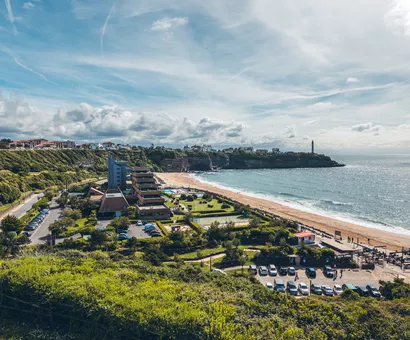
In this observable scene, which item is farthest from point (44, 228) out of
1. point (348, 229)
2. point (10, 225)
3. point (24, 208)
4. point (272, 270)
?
point (348, 229)

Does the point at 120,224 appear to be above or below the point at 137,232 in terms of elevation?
above

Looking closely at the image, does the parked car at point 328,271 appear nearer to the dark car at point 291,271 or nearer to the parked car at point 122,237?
the dark car at point 291,271

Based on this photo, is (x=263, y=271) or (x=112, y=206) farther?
(x=112, y=206)

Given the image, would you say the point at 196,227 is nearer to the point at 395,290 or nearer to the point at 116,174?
the point at 395,290

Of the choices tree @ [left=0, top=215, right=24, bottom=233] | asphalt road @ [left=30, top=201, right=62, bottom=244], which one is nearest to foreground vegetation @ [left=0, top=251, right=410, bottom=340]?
asphalt road @ [left=30, top=201, right=62, bottom=244]

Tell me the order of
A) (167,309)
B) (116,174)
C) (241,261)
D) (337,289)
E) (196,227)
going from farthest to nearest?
(116,174), (196,227), (241,261), (337,289), (167,309)

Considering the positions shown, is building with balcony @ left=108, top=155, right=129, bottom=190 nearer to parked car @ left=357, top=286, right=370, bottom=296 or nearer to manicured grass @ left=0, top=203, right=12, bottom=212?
manicured grass @ left=0, top=203, right=12, bottom=212

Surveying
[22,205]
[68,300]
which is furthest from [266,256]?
[22,205]
